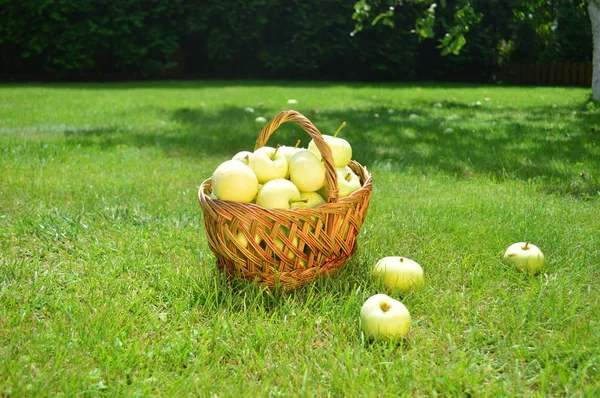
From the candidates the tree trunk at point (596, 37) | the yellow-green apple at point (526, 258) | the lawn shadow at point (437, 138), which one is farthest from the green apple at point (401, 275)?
the tree trunk at point (596, 37)

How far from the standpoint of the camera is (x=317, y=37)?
44.8ft

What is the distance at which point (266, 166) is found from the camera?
2.02m

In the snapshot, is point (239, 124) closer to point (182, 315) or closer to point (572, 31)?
point (182, 315)

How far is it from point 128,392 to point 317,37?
42.9ft

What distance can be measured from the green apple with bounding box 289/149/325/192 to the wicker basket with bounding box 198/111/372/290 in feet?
0.38

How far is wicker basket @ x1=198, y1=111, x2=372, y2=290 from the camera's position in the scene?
1.82 meters

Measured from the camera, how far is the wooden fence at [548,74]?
41.9 ft

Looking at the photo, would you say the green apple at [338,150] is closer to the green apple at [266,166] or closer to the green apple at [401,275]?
the green apple at [266,166]

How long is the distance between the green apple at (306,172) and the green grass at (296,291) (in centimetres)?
35

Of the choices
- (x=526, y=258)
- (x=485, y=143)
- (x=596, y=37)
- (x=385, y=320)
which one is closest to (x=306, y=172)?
(x=385, y=320)

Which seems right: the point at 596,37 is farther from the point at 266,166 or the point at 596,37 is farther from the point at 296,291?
the point at 296,291

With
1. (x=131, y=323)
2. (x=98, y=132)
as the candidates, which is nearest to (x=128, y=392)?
(x=131, y=323)

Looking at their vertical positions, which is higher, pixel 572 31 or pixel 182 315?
pixel 572 31

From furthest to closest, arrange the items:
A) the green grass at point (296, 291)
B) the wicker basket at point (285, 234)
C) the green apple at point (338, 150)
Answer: the green apple at point (338, 150) < the wicker basket at point (285, 234) < the green grass at point (296, 291)
